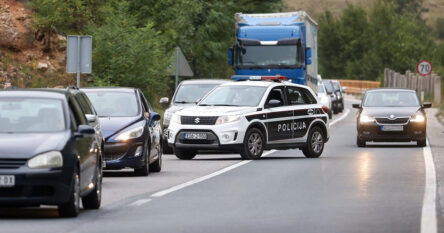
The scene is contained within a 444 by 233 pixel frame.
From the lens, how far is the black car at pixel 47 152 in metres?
14.0

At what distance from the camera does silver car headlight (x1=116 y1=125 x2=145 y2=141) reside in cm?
2212

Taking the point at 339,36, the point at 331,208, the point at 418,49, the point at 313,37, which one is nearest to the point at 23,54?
the point at 313,37

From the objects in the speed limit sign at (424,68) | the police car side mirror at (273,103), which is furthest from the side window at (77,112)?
the speed limit sign at (424,68)

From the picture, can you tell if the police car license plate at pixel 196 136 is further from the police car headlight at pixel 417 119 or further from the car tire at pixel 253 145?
the police car headlight at pixel 417 119

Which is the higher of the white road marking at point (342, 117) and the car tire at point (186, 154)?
the car tire at point (186, 154)

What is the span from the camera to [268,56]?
4288cm

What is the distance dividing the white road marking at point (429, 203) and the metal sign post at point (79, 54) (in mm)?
8219

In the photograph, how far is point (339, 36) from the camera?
134125 mm

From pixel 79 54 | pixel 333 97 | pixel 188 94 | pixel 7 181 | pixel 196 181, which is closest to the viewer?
pixel 7 181

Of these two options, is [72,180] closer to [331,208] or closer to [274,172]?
[331,208]

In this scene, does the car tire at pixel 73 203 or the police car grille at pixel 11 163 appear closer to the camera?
the police car grille at pixel 11 163

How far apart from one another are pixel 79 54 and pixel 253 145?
5.32m

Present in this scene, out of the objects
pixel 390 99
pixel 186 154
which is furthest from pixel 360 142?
pixel 186 154

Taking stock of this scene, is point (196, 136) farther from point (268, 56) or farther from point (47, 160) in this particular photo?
point (268, 56)
